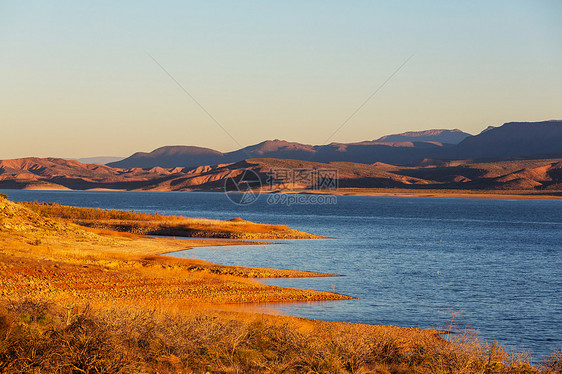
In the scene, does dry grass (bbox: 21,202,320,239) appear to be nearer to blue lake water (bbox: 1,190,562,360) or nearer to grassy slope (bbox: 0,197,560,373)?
blue lake water (bbox: 1,190,562,360)

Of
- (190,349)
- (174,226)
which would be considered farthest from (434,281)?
(174,226)

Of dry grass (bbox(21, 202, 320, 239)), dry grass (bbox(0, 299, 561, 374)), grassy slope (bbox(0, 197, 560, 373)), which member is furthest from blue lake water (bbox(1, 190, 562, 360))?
dry grass (bbox(0, 299, 561, 374))

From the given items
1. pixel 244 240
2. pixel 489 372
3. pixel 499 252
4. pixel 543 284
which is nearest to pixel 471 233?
pixel 499 252

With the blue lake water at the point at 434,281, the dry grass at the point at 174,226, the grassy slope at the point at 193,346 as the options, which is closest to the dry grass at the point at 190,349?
the grassy slope at the point at 193,346

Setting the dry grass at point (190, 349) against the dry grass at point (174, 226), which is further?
the dry grass at point (174, 226)

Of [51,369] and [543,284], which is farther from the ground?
[51,369]

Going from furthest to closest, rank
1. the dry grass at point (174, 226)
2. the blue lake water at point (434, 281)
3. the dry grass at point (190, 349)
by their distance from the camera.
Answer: the dry grass at point (174, 226) < the blue lake water at point (434, 281) < the dry grass at point (190, 349)

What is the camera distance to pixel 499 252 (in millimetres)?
57000

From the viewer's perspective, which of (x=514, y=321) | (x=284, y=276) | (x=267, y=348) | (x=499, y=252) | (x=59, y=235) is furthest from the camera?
(x=499, y=252)

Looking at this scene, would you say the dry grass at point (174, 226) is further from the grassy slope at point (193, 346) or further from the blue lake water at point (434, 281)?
the grassy slope at point (193, 346)

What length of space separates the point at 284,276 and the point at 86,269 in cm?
1156

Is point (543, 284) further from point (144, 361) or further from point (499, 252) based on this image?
point (144, 361)

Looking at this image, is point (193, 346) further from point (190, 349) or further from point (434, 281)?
point (434, 281)

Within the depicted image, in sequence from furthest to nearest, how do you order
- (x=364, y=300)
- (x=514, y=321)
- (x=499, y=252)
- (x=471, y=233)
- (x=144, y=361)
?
1. (x=471, y=233)
2. (x=499, y=252)
3. (x=364, y=300)
4. (x=514, y=321)
5. (x=144, y=361)
